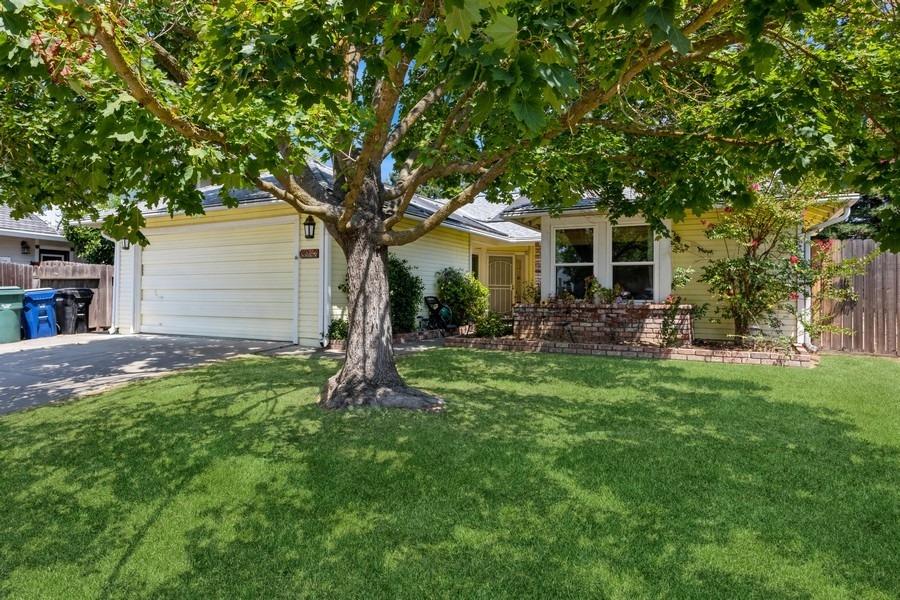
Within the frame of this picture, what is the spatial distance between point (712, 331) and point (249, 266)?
31.8 feet

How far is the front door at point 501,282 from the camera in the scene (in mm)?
17469

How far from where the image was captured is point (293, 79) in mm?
3078

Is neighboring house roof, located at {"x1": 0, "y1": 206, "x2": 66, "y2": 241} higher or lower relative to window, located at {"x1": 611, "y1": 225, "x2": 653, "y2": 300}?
higher

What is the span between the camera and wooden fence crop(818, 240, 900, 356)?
9.26 meters

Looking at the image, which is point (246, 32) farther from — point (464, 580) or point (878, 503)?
point (878, 503)

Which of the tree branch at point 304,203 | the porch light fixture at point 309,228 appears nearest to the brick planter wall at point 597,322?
the porch light fixture at point 309,228

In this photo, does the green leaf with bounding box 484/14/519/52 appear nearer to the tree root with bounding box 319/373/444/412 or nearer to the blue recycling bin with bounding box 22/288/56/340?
the tree root with bounding box 319/373/444/412

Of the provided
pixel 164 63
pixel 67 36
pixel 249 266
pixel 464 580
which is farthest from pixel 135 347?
pixel 464 580

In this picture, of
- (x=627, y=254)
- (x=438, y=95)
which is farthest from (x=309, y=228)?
(x=627, y=254)

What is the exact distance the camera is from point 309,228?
10.4m

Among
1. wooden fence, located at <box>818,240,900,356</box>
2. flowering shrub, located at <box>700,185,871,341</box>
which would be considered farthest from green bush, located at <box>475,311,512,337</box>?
wooden fence, located at <box>818,240,900,356</box>

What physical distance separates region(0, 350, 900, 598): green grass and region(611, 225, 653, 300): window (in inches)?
196

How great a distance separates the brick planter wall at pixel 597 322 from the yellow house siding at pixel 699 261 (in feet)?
2.79

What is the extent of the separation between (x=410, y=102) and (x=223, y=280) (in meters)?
6.55
